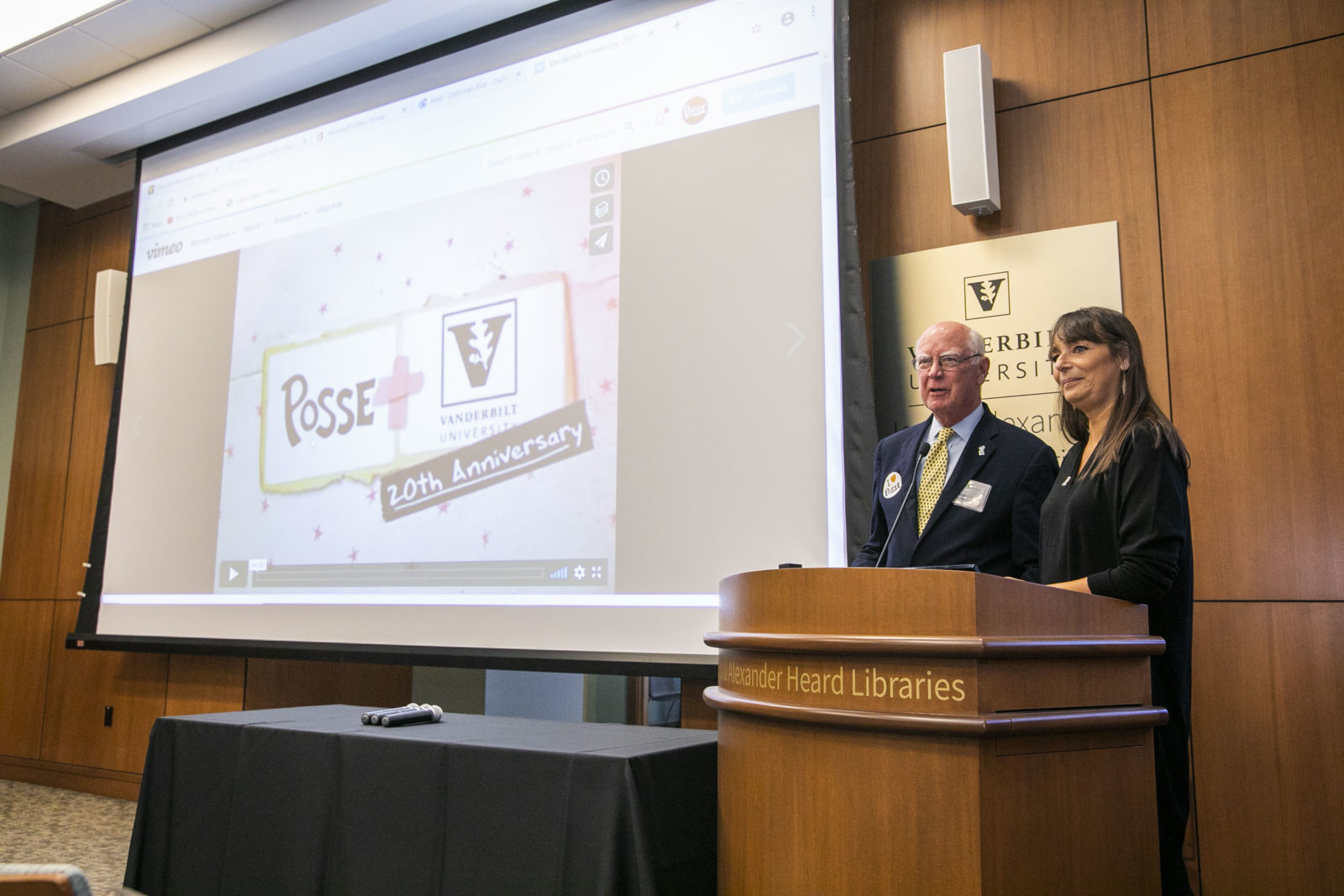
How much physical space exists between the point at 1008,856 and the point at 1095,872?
0.18m

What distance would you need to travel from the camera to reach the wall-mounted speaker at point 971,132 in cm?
275

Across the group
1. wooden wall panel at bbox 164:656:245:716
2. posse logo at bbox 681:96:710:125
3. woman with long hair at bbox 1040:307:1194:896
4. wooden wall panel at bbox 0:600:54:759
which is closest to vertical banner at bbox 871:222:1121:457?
posse logo at bbox 681:96:710:125

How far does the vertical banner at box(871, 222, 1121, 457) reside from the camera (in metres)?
2.65

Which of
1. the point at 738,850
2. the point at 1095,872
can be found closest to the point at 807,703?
the point at 738,850

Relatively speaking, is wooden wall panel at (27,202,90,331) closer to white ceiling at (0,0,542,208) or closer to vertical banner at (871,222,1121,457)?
white ceiling at (0,0,542,208)

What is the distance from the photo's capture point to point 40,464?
5.24 meters

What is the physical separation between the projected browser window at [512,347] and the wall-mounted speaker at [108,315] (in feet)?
1.75

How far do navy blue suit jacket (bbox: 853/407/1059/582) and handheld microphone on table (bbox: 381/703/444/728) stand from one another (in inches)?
42.7

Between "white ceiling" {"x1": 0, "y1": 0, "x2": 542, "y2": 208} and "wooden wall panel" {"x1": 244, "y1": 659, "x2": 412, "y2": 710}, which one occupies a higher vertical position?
"white ceiling" {"x1": 0, "y1": 0, "x2": 542, "y2": 208}

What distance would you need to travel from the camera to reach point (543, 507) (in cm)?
320

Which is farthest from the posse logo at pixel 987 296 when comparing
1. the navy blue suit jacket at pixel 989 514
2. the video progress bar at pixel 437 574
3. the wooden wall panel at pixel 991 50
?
the video progress bar at pixel 437 574

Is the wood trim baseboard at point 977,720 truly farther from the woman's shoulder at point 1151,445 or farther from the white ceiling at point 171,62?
the white ceiling at point 171,62

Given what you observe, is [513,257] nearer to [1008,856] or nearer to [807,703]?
[807,703]

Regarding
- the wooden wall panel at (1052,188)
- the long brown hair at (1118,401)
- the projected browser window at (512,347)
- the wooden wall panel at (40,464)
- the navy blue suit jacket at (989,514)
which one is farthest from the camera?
the wooden wall panel at (40,464)
